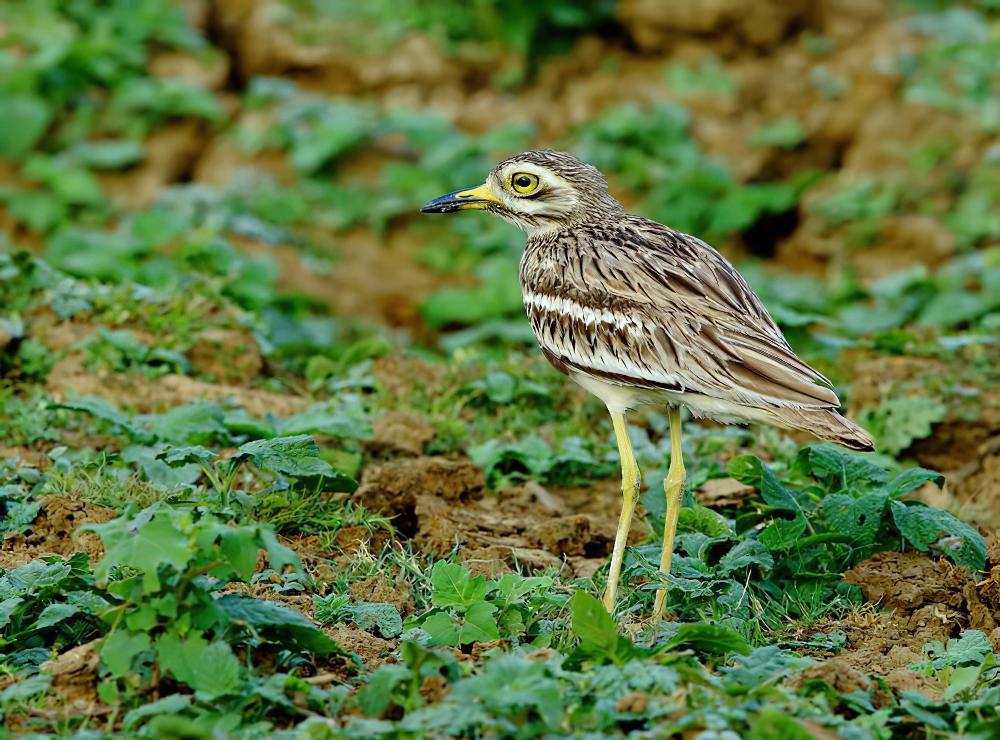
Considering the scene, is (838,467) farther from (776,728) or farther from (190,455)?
(190,455)

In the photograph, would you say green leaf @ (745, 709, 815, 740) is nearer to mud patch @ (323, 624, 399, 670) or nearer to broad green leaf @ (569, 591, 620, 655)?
broad green leaf @ (569, 591, 620, 655)

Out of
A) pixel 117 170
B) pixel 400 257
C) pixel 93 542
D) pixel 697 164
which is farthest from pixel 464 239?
pixel 93 542

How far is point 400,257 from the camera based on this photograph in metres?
10.1

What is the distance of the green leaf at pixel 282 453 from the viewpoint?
4674mm

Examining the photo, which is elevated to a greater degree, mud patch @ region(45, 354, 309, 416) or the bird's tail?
the bird's tail

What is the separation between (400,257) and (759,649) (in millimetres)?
6330

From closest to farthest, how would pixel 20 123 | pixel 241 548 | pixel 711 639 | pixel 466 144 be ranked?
pixel 241 548 → pixel 711 639 → pixel 20 123 → pixel 466 144

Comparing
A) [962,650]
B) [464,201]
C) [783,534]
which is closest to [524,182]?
[464,201]

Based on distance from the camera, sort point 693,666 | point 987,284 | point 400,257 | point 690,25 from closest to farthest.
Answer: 1. point 693,666
2. point 987,284
3. point 400,257
4. point 690,25

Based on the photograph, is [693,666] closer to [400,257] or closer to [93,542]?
[93,542]

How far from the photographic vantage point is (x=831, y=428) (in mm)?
4598

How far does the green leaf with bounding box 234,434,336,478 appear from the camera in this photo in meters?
4.67

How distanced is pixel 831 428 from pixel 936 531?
671 mm

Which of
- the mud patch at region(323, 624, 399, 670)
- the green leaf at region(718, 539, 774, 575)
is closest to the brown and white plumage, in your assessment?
the green leaf at region(718, 539, 774, 575)
